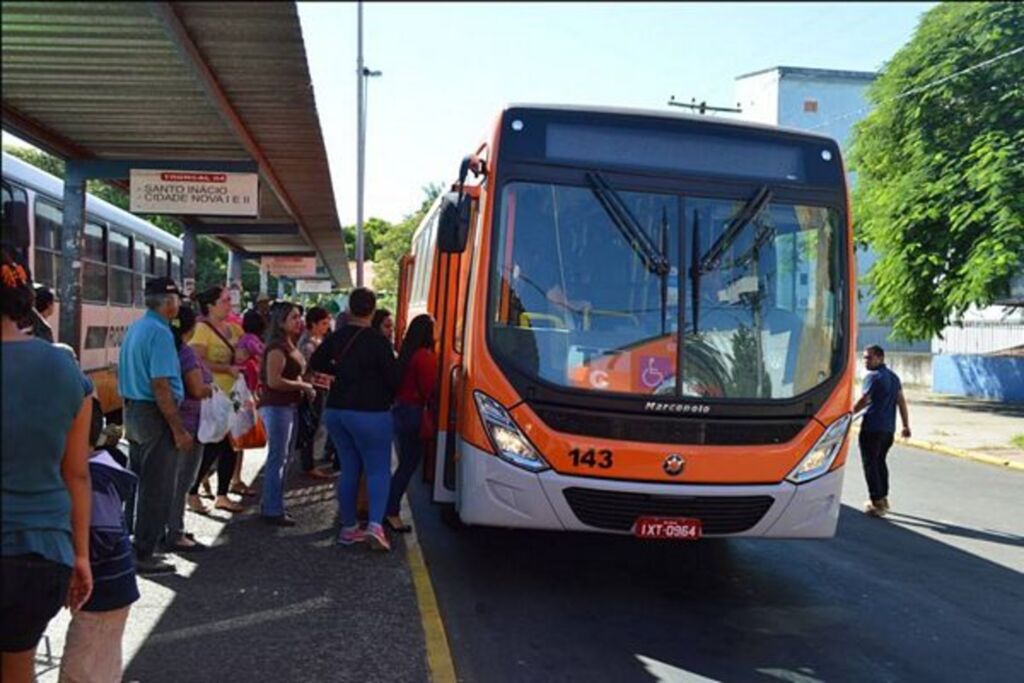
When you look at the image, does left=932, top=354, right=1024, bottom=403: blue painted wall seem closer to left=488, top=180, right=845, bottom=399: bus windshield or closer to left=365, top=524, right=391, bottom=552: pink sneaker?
left=488, top=180, right=845, bottom=399: bus windshield

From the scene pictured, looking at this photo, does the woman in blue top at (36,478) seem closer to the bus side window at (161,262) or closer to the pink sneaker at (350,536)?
the pink sneaker at (350,536)

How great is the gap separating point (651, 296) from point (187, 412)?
320 cm

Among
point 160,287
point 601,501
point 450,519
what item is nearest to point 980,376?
point 450,519

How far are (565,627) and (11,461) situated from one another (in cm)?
354

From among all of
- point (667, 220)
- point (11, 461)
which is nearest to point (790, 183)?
point (667, 220)

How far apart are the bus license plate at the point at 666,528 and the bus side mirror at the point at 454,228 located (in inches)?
79.0

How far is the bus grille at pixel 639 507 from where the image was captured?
5422 millimetres

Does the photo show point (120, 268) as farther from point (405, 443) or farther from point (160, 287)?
point (160, 287)

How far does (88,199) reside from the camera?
12023 mm

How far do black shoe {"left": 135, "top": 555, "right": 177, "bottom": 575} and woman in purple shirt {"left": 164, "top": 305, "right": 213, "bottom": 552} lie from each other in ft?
1.52

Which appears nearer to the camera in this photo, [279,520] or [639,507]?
[639,507]

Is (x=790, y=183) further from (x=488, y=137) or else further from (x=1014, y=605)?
(x=1014, y=605)

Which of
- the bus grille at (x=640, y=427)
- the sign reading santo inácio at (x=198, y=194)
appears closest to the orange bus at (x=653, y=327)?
the bus grille at (x=640, y=427)

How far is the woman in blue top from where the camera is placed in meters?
2.49
